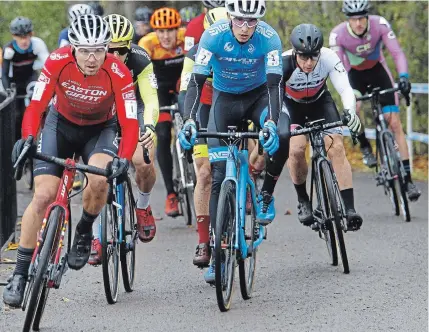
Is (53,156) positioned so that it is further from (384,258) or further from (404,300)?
(384,258)

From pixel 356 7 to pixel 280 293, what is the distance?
5253 millimetres

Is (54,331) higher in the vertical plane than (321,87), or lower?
lower

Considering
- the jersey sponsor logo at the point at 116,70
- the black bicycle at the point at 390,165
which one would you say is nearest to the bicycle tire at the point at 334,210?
the jersey sponsor logo at the point at 116,70

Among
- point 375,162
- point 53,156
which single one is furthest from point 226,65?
point 375,162

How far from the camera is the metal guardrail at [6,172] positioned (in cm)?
1080

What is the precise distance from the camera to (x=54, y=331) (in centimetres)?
784

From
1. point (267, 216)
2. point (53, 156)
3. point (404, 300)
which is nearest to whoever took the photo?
point (53, 156)

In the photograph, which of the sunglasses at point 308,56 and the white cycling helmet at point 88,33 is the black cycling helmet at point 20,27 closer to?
the sunglasses at point 308,56

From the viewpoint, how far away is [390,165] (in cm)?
1291

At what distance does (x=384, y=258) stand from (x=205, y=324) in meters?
3.06

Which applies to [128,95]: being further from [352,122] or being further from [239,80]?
[352,122]

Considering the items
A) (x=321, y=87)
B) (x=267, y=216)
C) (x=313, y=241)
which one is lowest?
(x=313, y=241)

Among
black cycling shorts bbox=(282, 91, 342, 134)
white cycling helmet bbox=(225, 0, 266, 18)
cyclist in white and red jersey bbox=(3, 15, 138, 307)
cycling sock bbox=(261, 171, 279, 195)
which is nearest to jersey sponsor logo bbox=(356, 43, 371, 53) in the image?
black cycling shorts bbox=(282, 91, 342, 134)

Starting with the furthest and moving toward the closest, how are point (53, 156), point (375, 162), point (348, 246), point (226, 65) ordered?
point (375, 162), point (348, 246), point (226, 65), point (53, 156)
